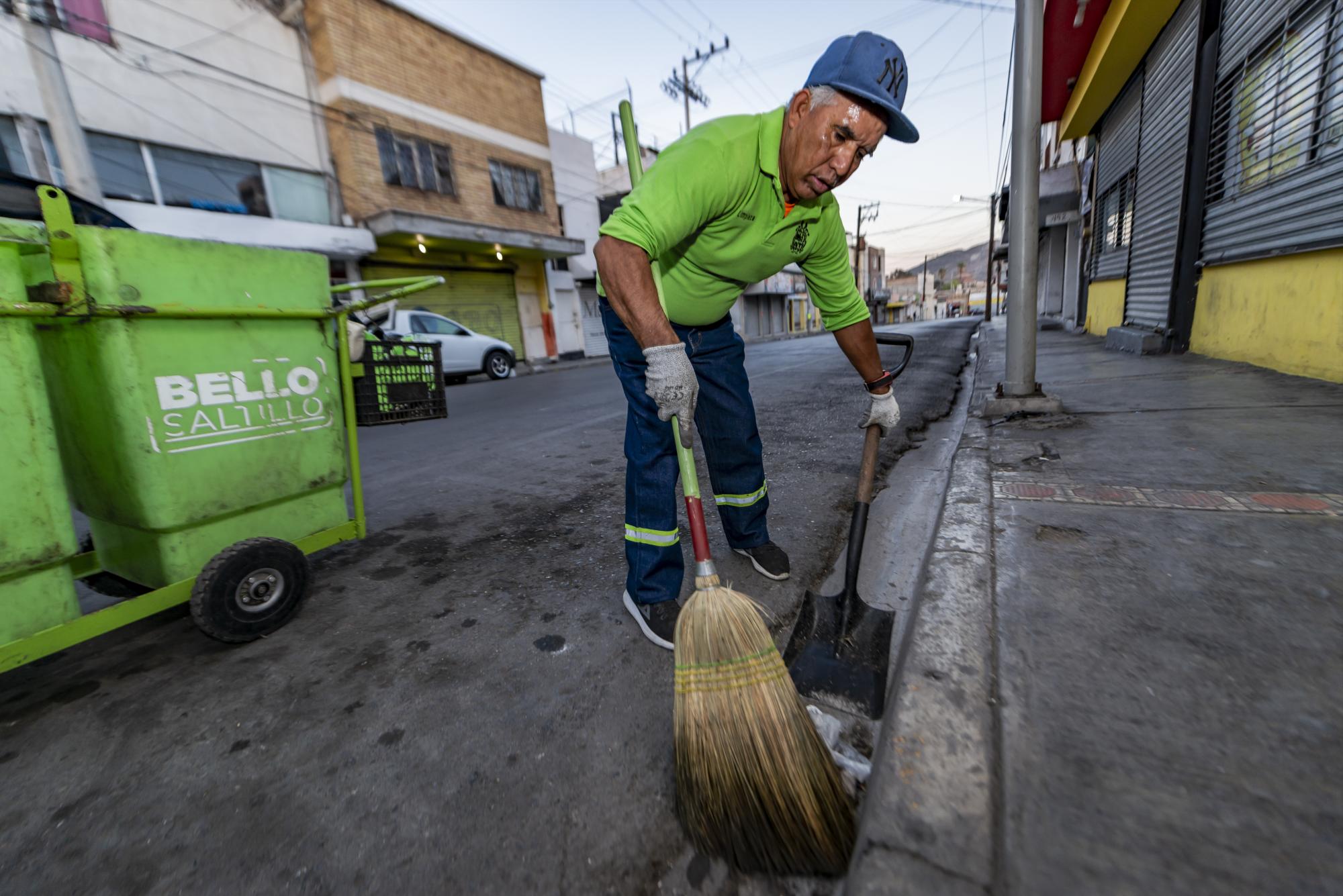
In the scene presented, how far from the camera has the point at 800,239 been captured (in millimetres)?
1863

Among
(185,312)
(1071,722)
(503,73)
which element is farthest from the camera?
(503,73)

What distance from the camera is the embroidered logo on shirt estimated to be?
1.82 m

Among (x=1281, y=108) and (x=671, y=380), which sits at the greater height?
(x=1281, y=108)

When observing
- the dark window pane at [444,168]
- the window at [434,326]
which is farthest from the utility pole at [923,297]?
the window at [434,326]

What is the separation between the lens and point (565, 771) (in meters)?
1.23

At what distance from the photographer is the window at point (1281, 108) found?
4258mm

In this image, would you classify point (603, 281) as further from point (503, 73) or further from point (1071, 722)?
point (503, 73)

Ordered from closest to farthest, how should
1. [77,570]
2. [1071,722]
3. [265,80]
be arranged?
[1071,722], [77,570], [265,80]

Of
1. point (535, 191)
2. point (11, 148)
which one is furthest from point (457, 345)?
point (535, 191)

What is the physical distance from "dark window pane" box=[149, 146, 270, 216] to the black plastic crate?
1271cm

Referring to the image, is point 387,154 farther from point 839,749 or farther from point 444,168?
point 839,749

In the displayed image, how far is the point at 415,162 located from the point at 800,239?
16139 mm

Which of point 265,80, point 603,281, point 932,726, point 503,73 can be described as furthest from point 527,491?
point 503,73

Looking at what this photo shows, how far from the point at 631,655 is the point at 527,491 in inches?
73.5
